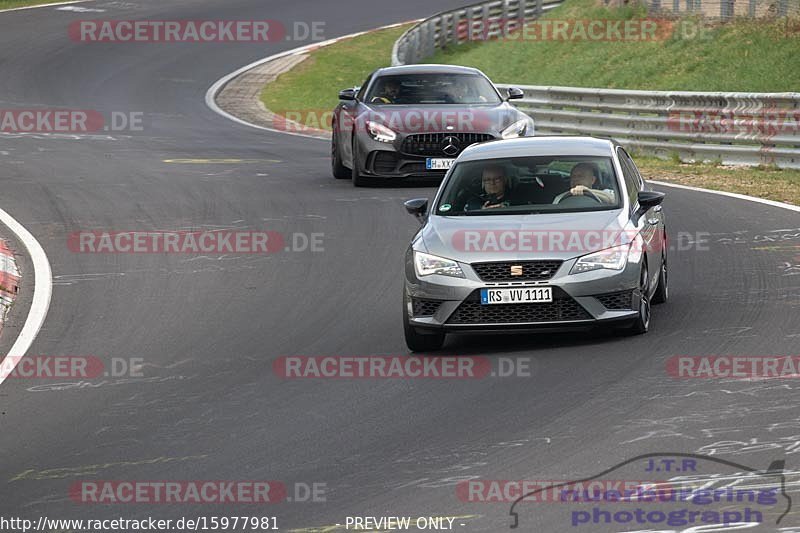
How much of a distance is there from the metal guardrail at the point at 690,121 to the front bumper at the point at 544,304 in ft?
35.9

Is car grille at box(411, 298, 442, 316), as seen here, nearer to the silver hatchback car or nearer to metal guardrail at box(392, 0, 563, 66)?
the silver hatchback car

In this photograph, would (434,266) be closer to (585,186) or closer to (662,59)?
(585,186)

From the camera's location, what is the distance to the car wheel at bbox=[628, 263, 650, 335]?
11047 millimetres

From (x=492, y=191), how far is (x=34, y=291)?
15.1 feet

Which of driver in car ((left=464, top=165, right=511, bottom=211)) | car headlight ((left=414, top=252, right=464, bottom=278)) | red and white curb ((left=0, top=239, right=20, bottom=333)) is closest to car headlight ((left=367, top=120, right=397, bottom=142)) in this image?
red and white curb ((left=0, top=239, right=20, bottom=333))

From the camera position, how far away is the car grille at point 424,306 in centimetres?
1091

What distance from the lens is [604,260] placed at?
1094 cm

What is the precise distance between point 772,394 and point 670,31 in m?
27.7

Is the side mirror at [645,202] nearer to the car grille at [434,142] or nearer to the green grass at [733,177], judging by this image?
the green grass at [733,177]

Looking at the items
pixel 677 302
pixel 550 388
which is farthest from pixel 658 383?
pixel 677 302

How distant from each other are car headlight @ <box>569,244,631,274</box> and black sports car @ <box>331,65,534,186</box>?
30.2ft

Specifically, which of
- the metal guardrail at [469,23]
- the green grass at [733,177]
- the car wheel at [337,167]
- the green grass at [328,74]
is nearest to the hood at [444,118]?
the car wheel at [337,167]

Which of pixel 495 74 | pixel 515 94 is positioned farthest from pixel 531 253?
pixel 495 74

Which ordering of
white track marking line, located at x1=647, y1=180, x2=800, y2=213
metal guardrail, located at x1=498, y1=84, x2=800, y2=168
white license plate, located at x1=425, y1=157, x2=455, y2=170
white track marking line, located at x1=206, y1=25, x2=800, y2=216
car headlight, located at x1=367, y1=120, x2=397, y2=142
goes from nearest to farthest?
white track marking line, located at x1=647, y1=180, x2=800, y2=213 < white track marking line, located at x1=206, y1=25, x2=800, y2=216 < white license plate, located at x1=425, y1=157, x2=455, y2=170 < car headlight, located at x1=367, y1=120, x2=397, y2=142 < metal guardrail, located at x1=498, y1=84, x2=800, y2=168
